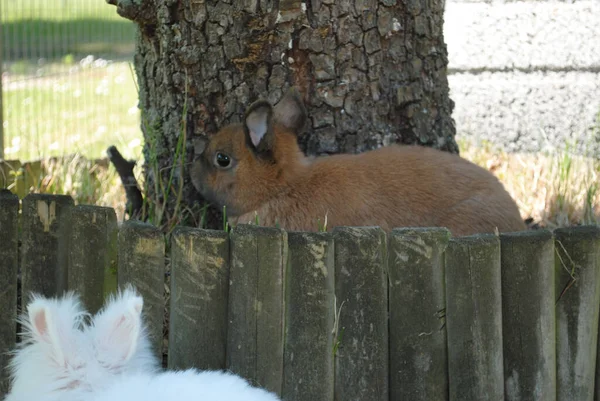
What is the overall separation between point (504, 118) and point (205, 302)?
4257 millimetres

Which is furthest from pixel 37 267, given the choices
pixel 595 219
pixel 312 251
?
pixel 595 219

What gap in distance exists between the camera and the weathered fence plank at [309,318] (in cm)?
290

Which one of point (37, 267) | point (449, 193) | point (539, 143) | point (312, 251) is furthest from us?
point (539, 143)

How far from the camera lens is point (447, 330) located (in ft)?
9.72

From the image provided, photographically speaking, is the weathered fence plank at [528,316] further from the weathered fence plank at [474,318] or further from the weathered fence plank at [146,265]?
the weathered fence plank at [146,265]

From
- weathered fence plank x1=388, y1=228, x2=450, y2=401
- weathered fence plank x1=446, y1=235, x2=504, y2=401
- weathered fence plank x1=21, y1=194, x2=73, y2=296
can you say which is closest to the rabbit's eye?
weathered fence plank x1=21, y1=194, x2=73, y2=296

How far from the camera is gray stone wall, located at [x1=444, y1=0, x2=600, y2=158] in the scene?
6.38m

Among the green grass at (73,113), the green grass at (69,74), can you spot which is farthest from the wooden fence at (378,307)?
the green grass at (69,74)

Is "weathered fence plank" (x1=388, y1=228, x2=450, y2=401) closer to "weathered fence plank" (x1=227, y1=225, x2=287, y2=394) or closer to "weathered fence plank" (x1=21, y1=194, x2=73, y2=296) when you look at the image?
"weathered fence plank" (x1=227, y1=225, x2=287, y2=394)

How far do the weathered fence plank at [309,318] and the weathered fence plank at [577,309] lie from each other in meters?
0.82

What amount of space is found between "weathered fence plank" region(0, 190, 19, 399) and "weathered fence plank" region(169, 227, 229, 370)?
631 millimetres

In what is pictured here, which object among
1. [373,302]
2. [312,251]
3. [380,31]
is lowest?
[373,302]

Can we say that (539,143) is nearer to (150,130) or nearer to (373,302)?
(150,130)

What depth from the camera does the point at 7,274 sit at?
315cm
